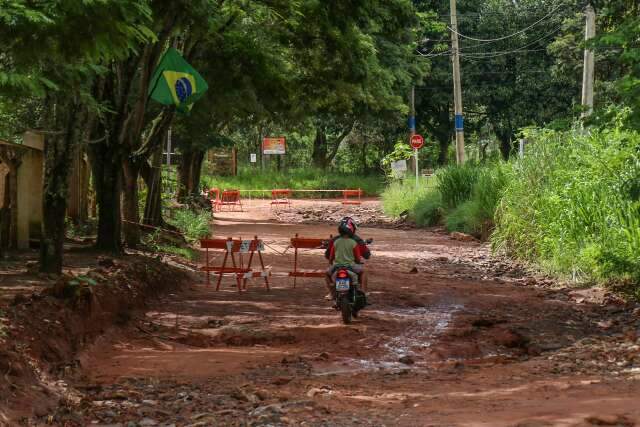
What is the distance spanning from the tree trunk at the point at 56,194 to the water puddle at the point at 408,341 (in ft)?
14.1

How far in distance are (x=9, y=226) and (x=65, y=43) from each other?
24.7 ft

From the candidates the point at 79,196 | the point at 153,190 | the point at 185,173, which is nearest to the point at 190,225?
the point at 153,190

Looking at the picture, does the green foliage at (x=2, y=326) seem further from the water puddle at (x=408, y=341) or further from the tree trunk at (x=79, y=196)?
the tree trunk at (x=79, y=196)

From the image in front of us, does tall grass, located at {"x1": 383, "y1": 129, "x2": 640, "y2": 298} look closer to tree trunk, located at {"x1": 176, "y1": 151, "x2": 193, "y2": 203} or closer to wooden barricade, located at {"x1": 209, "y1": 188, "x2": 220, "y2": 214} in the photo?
tree trunk, located at {"x1": 176, "y1": 151, "x2": 193, "y2": 203}

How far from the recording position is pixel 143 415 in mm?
7402

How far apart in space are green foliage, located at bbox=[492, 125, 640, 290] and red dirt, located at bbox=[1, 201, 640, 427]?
0.60 m

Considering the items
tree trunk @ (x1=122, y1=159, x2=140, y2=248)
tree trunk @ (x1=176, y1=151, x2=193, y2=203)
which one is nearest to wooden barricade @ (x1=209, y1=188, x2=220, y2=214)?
tree trunk @ (x1=176, y1=151, x2=193, y2=203)

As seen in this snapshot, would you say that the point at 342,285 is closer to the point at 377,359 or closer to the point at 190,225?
the point at 377,359

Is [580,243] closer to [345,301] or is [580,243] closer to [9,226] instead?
[345,301]

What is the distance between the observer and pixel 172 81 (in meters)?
16.7

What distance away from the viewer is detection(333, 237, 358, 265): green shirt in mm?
12453

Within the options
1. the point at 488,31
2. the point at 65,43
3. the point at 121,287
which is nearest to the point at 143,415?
the point at 65,43

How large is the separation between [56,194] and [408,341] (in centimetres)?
493

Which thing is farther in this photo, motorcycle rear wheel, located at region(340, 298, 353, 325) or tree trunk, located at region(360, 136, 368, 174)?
tree trunk, located at region(360, 136, 368, 174)
